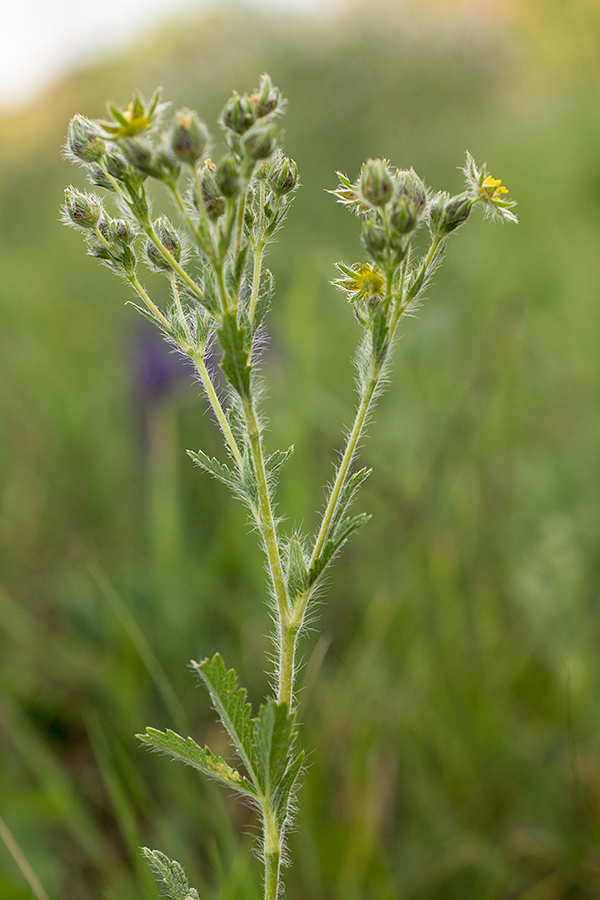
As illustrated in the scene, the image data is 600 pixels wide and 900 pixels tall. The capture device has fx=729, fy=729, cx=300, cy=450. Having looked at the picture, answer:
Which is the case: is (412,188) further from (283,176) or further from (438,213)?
(283,176)

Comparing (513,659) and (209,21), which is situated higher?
(209,21)

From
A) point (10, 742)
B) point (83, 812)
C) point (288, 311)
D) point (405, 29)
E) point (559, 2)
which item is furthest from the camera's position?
point (559, 2)

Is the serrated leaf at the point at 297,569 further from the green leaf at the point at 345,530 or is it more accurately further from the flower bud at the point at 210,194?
the flower bud at the point at 210,194

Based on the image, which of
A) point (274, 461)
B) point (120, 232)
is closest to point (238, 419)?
point (274, 461)

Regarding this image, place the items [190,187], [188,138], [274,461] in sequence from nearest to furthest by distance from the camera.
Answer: [188,138] → [190,187] → [274,461]

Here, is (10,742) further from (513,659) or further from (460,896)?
(513,659)

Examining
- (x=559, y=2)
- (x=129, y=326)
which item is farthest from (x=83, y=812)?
(x=559, y=2)
